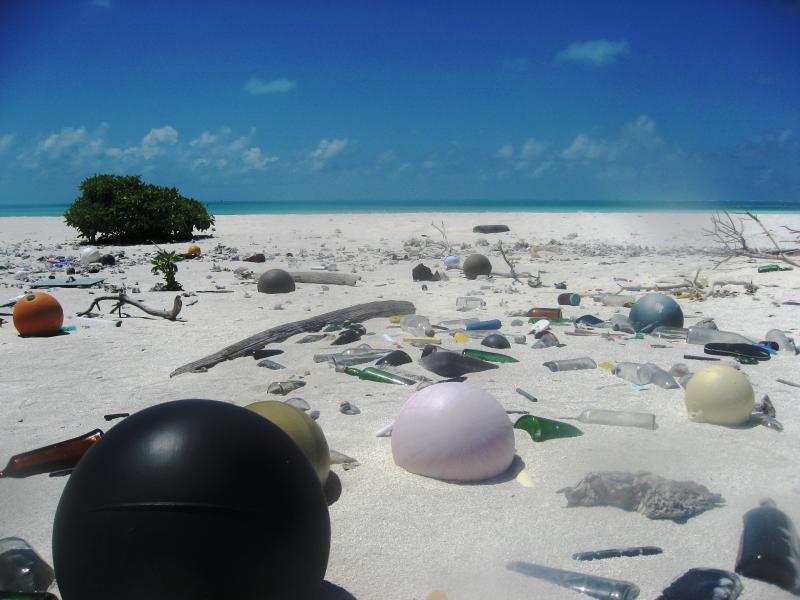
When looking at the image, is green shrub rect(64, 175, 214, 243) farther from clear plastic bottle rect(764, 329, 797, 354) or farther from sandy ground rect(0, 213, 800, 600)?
clear plastic bottle rect(764, 329, 797, 354)

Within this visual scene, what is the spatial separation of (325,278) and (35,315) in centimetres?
438

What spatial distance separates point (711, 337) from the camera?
19.2ft

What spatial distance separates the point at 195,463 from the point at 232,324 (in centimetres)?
523

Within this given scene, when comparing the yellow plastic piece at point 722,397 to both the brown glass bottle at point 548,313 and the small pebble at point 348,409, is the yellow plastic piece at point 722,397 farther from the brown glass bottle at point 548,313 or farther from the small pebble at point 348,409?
the brown glass bottle at point 548,313

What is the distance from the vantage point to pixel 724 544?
2.57 meters

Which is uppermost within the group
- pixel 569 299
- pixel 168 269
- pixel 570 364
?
pixel 168 269

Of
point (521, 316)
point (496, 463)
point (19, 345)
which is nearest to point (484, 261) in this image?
A: point (521, 316)

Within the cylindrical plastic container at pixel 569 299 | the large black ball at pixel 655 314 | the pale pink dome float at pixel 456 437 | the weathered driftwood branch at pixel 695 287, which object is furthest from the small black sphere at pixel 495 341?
the weathered driftwood branch at pixel 695 287

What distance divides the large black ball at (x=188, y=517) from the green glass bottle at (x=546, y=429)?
1.94m

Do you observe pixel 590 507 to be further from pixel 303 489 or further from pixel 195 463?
pixel 195 463

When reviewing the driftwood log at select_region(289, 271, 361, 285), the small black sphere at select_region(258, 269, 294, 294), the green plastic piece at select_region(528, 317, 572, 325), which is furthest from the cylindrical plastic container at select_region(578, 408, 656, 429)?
the driftwood log at select_region(289, 271, 361, 285)

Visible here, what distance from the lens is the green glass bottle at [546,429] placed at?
3.68 meters

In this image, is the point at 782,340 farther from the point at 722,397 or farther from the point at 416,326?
the point at 416,326

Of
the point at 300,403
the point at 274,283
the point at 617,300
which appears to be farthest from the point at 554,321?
the point at 274,283
